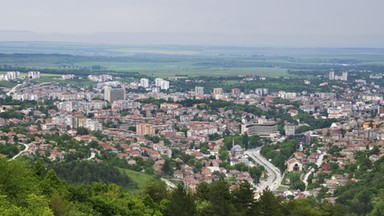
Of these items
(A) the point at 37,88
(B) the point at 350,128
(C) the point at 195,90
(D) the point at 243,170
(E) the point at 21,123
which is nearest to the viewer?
(D) the point at 243,170

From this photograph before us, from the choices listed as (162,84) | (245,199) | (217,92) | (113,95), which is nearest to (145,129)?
(113,95)

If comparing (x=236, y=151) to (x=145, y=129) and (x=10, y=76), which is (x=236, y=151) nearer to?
(x=145, y=129)

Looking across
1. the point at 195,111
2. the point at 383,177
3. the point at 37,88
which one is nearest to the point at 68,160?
the point at 383,177

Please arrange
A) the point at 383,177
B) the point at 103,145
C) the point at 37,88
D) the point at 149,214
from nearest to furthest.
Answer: the point at 149,214 < the point at 383,177 < the point at 103,145 < the point at 37,88

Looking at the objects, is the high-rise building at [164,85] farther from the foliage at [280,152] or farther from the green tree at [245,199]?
the green tree at [245,199]

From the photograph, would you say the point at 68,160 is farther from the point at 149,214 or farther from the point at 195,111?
the point at 195,111

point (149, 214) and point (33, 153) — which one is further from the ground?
point (149, 214)

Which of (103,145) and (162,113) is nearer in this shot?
(103,145)
